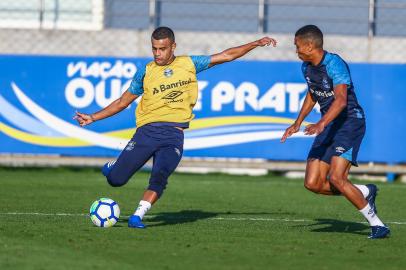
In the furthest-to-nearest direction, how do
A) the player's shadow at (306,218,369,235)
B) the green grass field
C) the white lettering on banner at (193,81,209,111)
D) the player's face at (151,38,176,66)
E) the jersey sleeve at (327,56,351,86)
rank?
1. the white lettering on banner at (193,81,209,111)
2. the player's shadow at (306,218,369,235)
3. the player's face at (151,38,176,66)
4. the jersey sleeve at (327,56,351,86)
5. the green grass field

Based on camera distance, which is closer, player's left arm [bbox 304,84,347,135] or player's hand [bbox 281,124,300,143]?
player's left arm [bbox 304,84,347,135]

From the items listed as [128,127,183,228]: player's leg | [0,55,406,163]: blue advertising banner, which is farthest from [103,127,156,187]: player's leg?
[0,55,406,163]: blue advertising banner

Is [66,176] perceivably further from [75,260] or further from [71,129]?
[75,260]

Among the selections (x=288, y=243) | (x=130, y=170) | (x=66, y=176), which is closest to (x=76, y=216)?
(x=130, y=170)

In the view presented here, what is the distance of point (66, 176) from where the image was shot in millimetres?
19141

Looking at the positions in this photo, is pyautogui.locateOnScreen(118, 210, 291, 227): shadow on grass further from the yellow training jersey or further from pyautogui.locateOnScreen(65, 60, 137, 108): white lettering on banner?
pyautogui.locateOnScreen(65, 60, 137, 108): white lettering on banner

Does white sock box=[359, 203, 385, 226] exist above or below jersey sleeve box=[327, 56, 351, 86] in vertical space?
below

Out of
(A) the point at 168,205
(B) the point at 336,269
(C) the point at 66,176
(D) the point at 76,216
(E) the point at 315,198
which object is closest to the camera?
(B) the point at 336,269

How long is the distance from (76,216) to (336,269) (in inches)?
180

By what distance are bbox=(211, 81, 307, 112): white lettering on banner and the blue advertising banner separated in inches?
0.7

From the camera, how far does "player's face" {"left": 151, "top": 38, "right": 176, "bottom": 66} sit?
11.3m

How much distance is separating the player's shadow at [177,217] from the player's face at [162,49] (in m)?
1.68

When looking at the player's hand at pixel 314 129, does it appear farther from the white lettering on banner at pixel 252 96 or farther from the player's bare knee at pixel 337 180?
the white lettering on banner at pixel 252 96

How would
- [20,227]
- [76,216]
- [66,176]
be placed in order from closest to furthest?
[20,227], [76,216], [66,176]
